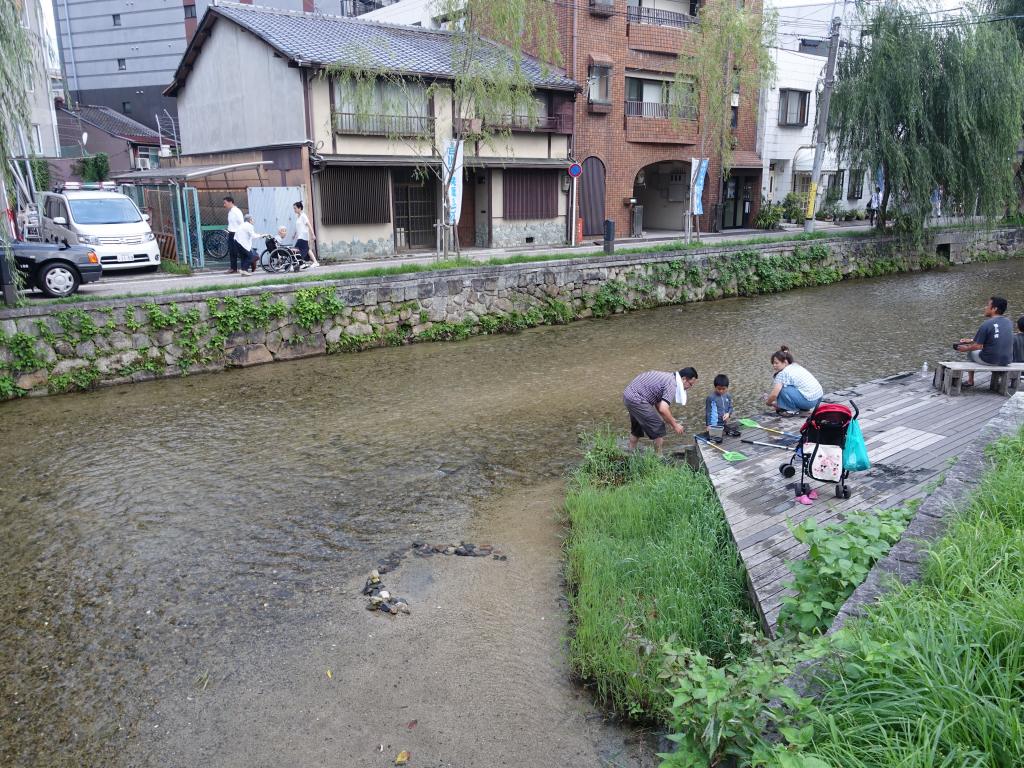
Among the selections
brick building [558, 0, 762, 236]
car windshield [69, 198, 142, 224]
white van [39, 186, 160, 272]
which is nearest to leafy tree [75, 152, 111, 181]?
white van [39, 186, 160, 272]

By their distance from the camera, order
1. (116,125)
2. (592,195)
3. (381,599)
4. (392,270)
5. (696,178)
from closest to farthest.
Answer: (381,599)
(392,270)
(696,178)
(592,195)
(116,125)

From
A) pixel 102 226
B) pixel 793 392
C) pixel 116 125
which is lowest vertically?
pixel 793 392

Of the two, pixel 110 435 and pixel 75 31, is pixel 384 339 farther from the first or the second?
pixel 75 31

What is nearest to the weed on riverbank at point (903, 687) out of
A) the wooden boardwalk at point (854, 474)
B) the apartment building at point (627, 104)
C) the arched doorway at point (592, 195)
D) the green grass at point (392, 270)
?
the wooden boardwalk at point (854, 474)

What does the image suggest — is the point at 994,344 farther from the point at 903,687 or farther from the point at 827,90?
the point at 827,90

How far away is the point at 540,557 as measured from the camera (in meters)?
7.17

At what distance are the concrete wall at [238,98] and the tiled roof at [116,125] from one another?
13659 millimetres

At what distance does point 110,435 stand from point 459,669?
7.11 m

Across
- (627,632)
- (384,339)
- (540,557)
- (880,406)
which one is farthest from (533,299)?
(627,632)

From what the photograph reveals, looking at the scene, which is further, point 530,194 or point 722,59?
point 530,194

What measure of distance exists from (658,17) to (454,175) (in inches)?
579

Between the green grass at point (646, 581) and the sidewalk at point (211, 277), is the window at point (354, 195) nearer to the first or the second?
the sidewalk at point (211, 277)

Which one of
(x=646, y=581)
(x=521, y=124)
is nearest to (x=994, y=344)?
(x=646, y=581)

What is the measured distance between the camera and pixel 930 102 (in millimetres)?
23359
